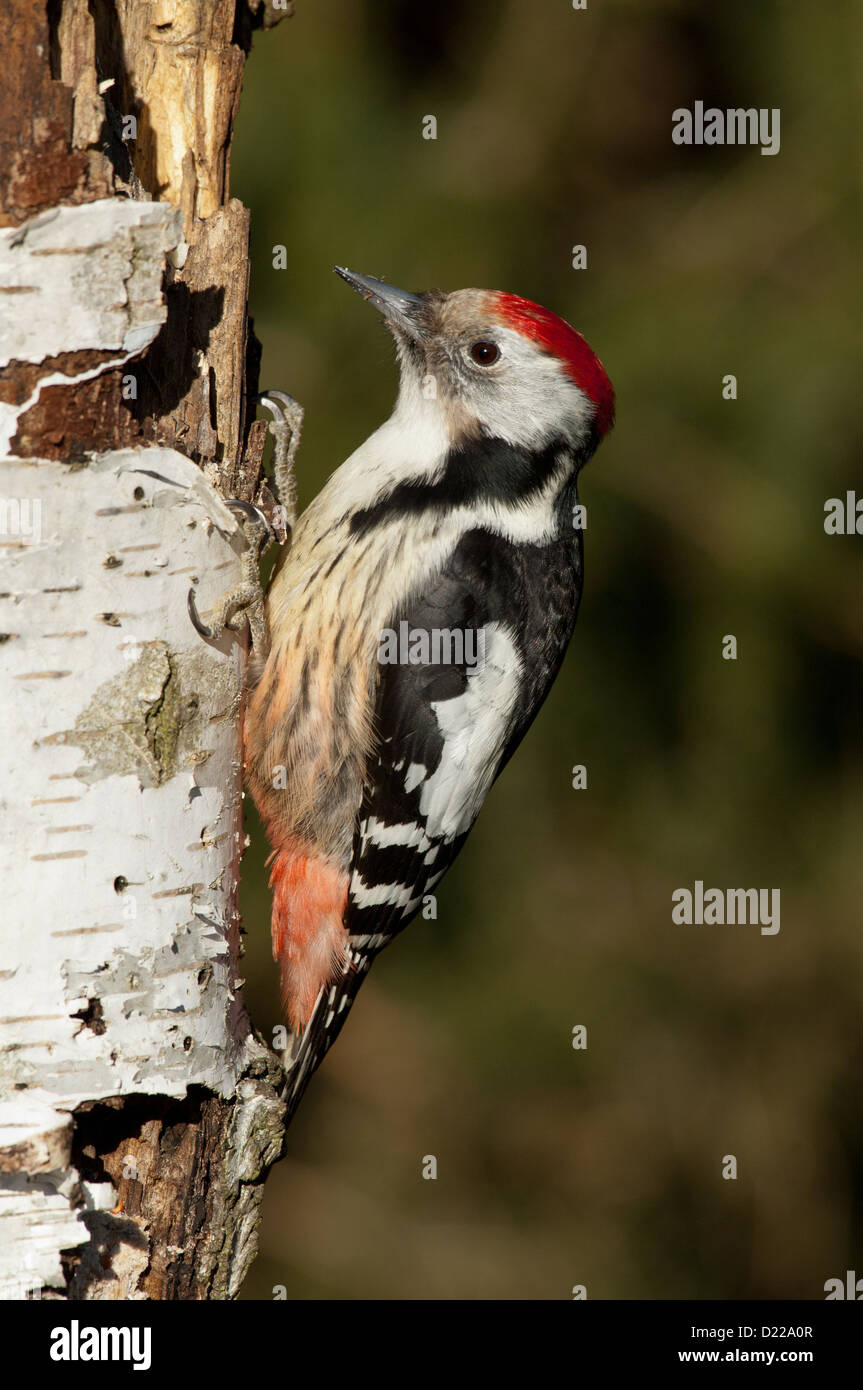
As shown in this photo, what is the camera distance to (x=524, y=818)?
4.17 m

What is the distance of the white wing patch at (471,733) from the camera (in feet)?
8.91

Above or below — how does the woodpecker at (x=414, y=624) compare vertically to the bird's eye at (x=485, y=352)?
below

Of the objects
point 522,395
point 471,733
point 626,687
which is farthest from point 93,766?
point 626,687

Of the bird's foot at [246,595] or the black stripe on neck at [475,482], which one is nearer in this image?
the bird's foot at [246,595]

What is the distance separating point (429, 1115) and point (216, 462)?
271 cm

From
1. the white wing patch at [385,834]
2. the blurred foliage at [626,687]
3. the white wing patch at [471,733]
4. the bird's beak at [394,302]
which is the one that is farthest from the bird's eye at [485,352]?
the blurred foliage at [626,687]

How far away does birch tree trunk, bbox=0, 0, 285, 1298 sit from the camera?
188 cm

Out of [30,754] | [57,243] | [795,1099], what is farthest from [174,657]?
[795,1099]

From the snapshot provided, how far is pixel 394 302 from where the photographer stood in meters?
2.91

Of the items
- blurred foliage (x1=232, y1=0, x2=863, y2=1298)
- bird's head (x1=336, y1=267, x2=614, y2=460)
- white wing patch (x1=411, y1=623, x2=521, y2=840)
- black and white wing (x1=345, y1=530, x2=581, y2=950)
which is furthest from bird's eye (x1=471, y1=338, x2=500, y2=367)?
blurred foliage (x1=232, y1=0, x2=863, y2=1298)

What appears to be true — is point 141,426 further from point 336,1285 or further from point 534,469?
point 336,1285

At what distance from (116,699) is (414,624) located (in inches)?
29.7

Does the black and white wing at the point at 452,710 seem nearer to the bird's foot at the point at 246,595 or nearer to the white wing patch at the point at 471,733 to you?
the white wing patch at the point at 471,733

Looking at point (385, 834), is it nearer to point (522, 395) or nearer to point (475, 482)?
point (475, 482)
